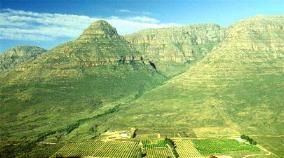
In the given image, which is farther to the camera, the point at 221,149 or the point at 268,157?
the point at 221,149

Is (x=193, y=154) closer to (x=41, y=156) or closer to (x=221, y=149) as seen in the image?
(x=221, y=149)

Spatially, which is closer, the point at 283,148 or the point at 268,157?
the point at 268,157

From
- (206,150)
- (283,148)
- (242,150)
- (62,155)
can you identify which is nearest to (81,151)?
(62,155)

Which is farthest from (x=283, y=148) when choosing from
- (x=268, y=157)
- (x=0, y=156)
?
(x=0, y=156)

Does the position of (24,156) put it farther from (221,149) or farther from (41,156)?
→ (221,149)

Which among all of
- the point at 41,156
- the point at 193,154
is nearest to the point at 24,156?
the point at 41,156

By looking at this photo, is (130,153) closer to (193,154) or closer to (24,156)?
(193,154)

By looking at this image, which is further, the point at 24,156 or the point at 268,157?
the point at 24,156
